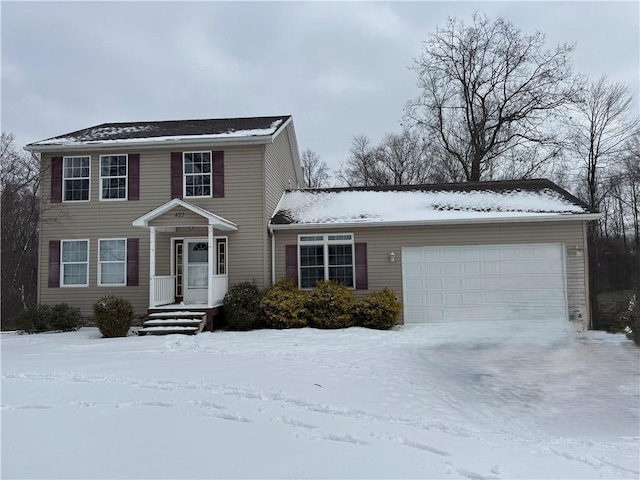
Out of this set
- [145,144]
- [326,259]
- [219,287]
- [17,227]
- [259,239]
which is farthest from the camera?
[17,227]

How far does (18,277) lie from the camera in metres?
24.5

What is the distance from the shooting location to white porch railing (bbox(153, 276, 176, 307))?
1246cm

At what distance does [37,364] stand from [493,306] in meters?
11.2

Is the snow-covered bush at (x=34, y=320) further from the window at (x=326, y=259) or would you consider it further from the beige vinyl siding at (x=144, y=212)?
the window at (x=326, y=259)

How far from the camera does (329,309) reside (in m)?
12.0

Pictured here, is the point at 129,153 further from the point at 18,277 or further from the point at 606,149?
the point at 606,149

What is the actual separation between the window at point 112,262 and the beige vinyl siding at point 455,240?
4669 mm

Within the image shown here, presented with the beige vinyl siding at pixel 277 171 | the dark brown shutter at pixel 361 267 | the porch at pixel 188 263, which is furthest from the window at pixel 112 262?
the dark brown shutter at pixel 361 267

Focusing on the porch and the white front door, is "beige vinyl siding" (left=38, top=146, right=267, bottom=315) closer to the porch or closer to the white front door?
the porch

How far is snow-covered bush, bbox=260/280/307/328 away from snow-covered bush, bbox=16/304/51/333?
5908 millimetres

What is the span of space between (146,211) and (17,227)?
13758 millimetres

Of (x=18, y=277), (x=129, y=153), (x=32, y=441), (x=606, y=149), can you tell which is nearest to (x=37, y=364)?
(x=32, y=441)

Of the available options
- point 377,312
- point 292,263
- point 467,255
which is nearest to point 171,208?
point 292,263

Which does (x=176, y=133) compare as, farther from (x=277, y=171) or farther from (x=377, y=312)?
(x=377, y=312)
